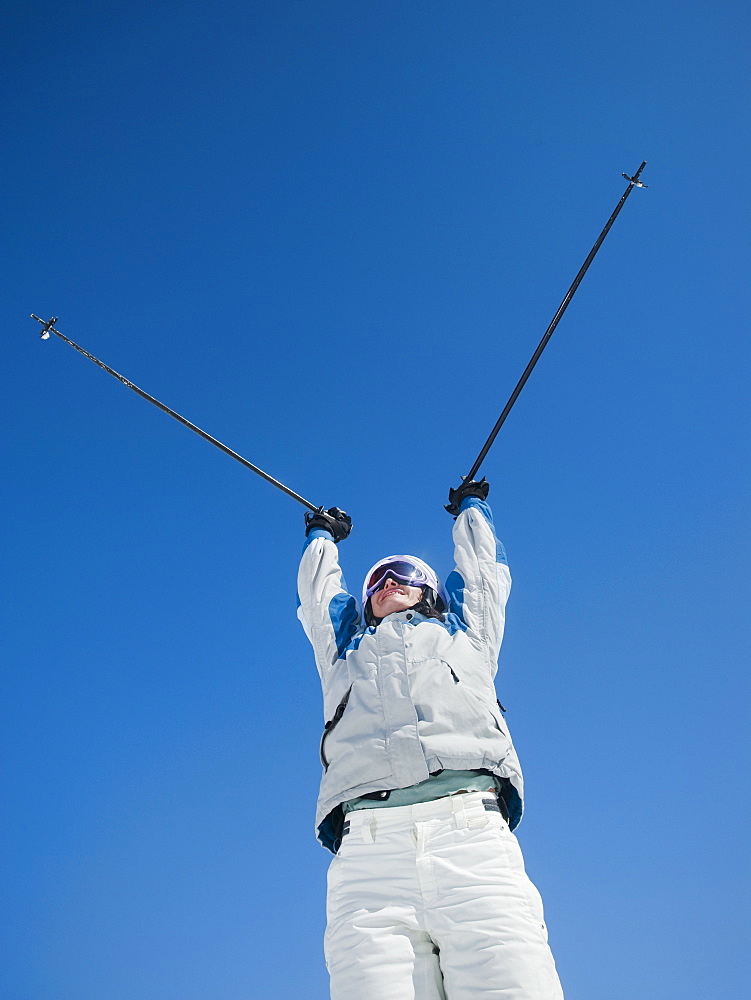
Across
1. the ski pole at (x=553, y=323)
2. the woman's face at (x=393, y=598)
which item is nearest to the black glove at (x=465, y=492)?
the ski pole at (x=553, y=323)

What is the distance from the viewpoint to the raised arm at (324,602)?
522 cm

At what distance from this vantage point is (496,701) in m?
4.66

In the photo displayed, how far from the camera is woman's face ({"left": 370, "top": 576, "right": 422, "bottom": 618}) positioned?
5.38 meters

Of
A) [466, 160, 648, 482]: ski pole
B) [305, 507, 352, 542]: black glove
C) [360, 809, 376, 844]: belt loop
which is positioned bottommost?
[360, 809, 376, 844]: belt loop

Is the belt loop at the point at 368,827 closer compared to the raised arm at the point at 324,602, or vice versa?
the belt loop at the point at 368,827

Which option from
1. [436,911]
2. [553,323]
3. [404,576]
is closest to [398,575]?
[404,576]

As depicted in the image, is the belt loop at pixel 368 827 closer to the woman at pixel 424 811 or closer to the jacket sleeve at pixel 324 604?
the woman at pixel 424 811

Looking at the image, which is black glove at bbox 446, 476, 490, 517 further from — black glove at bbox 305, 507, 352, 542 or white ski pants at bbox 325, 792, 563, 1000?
white ski pants at bbox 325, 792, 563, 1000

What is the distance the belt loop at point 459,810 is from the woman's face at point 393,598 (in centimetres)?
171

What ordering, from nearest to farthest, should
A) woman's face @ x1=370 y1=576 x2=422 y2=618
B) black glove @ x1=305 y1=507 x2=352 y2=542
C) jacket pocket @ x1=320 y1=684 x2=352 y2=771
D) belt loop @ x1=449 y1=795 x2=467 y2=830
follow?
A: belt loop @ x1=449 y1=795 x2=467 y2=830, jacket pocket @ x1=320 y1=684 x2=352 y2=771, woman's face @ x1=370 y1=576 x2=422 y2=618, black glove @ x1=305 y1=507 x2=352 y2=542

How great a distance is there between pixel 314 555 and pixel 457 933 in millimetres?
3185

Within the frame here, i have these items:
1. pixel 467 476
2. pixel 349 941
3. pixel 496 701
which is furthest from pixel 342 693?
pixel 467 476

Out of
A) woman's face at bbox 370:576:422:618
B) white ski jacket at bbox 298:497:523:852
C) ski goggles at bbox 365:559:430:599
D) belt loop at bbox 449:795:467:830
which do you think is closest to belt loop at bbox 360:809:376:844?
white ski jacket at bbox 298:497:523:852

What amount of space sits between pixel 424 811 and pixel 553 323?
535 cm
